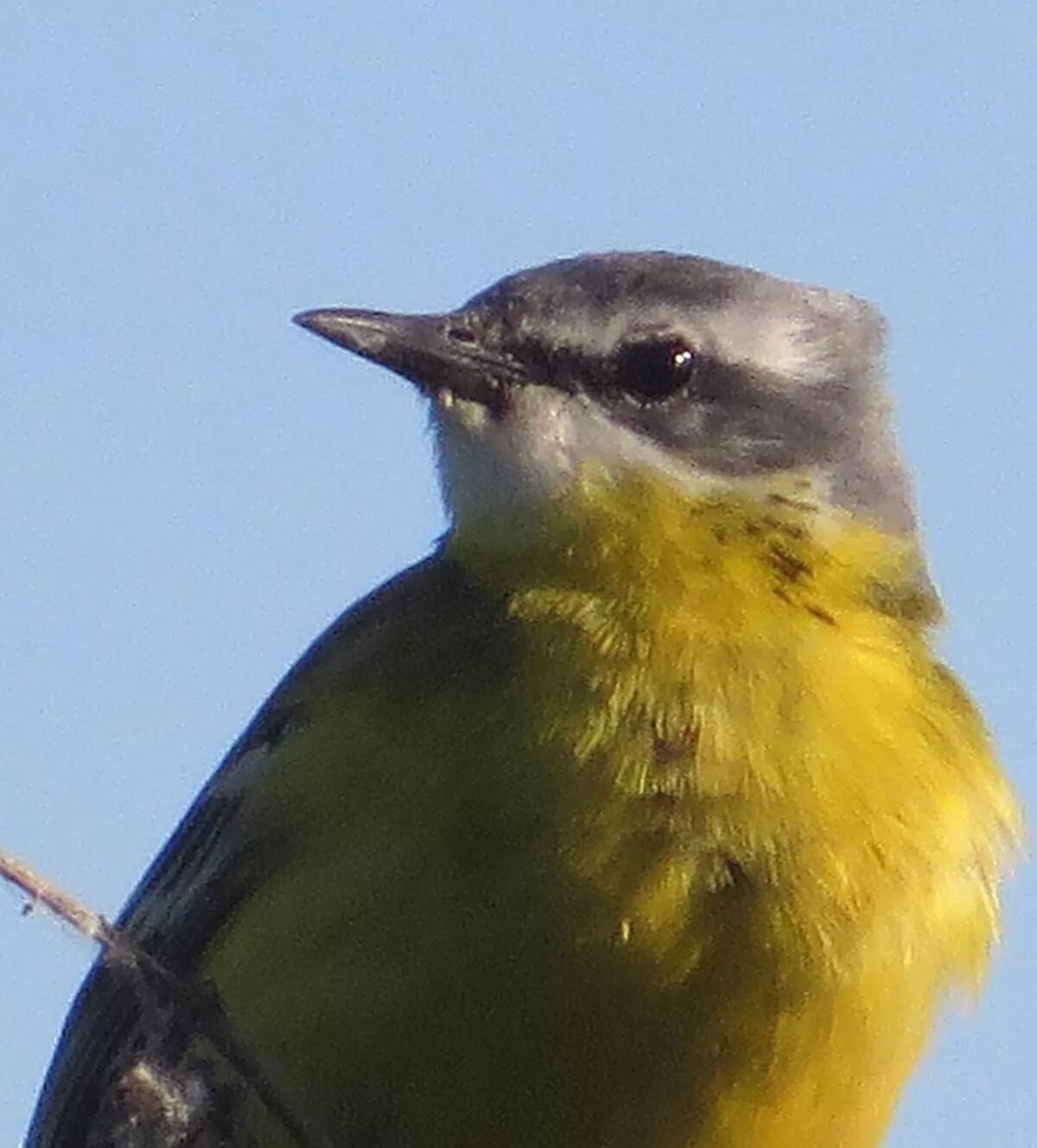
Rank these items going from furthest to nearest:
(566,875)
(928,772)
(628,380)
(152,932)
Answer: (152,932)
(628,380)
(928,772)
(566,875)

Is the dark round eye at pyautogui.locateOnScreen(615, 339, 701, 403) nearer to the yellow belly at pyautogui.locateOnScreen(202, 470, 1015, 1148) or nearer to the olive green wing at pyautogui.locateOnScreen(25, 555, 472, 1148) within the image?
the yellow belly at pyautogui.locateOnScreen(202, 470, 1015, 1148)

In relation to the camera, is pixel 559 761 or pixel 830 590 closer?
pixel 559 761

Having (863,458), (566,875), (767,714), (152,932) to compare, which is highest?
(863,458)

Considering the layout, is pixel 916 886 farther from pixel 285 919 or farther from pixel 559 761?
pixel 285 919

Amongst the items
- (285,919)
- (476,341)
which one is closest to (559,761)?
(285,919)

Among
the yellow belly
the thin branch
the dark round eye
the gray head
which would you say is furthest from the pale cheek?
the thin branch

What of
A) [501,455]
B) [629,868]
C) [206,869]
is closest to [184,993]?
[629,868]

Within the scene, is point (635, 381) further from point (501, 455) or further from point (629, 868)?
point (629, 868)
